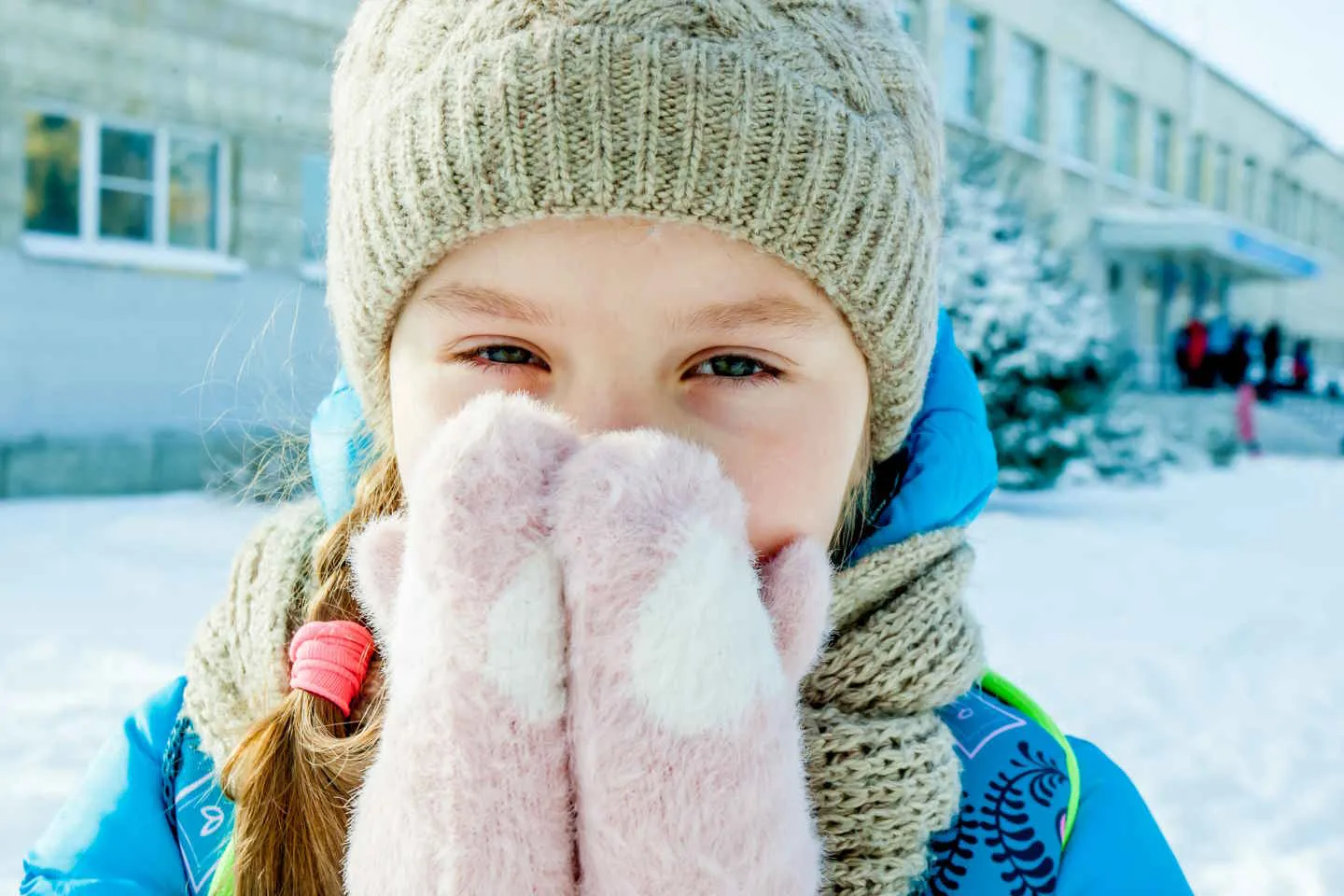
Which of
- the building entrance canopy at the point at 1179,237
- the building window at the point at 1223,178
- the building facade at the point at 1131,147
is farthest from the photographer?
the building window at the point at 1223,178

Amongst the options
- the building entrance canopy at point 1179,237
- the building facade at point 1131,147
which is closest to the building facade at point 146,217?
the building facade at point 1131,147

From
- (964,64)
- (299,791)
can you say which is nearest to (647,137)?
(299,791)

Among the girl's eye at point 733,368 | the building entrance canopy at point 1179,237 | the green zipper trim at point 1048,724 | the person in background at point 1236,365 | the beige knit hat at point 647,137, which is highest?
the building entrance canopy at point 1179,237

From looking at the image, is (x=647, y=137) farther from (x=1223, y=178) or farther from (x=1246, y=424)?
(x=1223, y=178)

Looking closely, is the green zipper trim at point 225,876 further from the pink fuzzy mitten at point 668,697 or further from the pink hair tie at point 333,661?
the pink fuzzy mitten at point 668,697

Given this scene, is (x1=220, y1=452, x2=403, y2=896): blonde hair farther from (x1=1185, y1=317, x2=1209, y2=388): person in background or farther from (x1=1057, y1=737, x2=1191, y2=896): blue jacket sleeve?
(x1=1185, y1=317, x2=1209, y2=388): person in background

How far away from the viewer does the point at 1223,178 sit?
28875mm

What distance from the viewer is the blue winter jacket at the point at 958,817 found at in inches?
52.8

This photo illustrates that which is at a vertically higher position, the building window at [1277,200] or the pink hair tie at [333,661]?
the building window at [1277,200]

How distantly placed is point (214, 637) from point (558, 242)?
0.75 meters

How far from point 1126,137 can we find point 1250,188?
27.8ft

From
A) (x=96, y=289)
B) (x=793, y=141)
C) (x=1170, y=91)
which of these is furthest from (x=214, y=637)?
(x=1170, y=91)

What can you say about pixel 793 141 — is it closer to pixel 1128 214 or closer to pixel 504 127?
pixel 504 127

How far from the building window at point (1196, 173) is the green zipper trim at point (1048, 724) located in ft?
94.8
